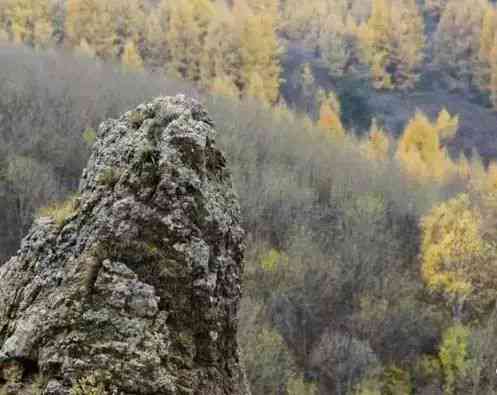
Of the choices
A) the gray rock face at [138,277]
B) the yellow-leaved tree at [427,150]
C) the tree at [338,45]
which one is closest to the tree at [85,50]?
the yellow-leaved tree at [427,150]

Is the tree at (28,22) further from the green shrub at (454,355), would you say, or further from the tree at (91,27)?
the green shrub at (454,355)

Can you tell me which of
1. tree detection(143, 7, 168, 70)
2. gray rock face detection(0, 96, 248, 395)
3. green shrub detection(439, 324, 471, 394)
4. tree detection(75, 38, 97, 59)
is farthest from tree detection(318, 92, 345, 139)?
gray rock face detection(0, 96, 248, 395)

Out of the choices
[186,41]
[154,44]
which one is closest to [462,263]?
[186,41]

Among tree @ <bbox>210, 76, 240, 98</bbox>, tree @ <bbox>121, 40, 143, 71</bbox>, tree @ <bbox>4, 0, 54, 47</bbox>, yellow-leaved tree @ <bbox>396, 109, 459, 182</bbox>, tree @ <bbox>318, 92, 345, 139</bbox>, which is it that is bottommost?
yellow-leaved tree @ <bbox>396, 109, 459, 182</bbox>

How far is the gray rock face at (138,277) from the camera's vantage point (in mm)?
4605

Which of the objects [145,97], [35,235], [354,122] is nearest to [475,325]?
[145,97]

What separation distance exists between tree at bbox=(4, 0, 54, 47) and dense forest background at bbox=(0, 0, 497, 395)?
0.21m

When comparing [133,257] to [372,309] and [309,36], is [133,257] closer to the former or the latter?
[372,309]

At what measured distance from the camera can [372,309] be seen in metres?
40.9

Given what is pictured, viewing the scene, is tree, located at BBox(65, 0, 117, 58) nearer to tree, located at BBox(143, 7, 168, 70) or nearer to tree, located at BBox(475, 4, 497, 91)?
tree, located at BBox(143, 7, 168, 70)

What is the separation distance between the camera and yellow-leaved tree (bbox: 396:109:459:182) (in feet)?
202

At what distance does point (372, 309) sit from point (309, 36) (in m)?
74.7

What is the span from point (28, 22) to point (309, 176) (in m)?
39.6

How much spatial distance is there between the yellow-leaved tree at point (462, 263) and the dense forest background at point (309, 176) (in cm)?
→ 12
